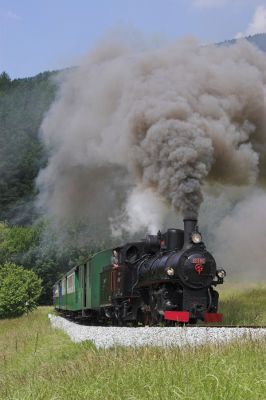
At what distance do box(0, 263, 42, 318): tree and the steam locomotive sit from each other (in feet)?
78.1

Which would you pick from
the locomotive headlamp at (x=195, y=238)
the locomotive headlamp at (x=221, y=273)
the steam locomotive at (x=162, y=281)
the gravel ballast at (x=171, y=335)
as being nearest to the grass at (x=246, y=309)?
the locomotive headlamp at (x=221, y=273)

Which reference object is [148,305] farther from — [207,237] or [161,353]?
[207,237]

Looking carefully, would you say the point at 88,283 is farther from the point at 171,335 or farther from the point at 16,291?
the point at 16,291

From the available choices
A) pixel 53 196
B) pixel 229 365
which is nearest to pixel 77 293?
pixel 53 196

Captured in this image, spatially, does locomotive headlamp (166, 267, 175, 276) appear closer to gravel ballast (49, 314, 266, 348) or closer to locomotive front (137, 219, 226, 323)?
locomotive front (137, 219, 226, 323)

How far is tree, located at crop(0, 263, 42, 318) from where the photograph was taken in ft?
135

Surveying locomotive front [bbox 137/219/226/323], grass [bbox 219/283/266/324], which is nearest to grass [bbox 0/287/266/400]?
locomotive front [bbox 137/219/226/323]

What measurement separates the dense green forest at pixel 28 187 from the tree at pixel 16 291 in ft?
48.5

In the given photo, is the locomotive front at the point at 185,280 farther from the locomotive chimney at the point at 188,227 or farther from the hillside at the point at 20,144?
the hillside at the point at 20,144

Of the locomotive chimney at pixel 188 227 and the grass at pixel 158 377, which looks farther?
the locomotive chimney at pixel 188 227

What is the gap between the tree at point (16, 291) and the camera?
135 feet

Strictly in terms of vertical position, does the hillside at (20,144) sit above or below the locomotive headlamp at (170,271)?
above

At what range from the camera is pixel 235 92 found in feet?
57.6

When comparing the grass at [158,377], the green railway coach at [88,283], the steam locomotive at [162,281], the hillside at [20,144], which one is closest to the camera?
the grass at [158,377]
